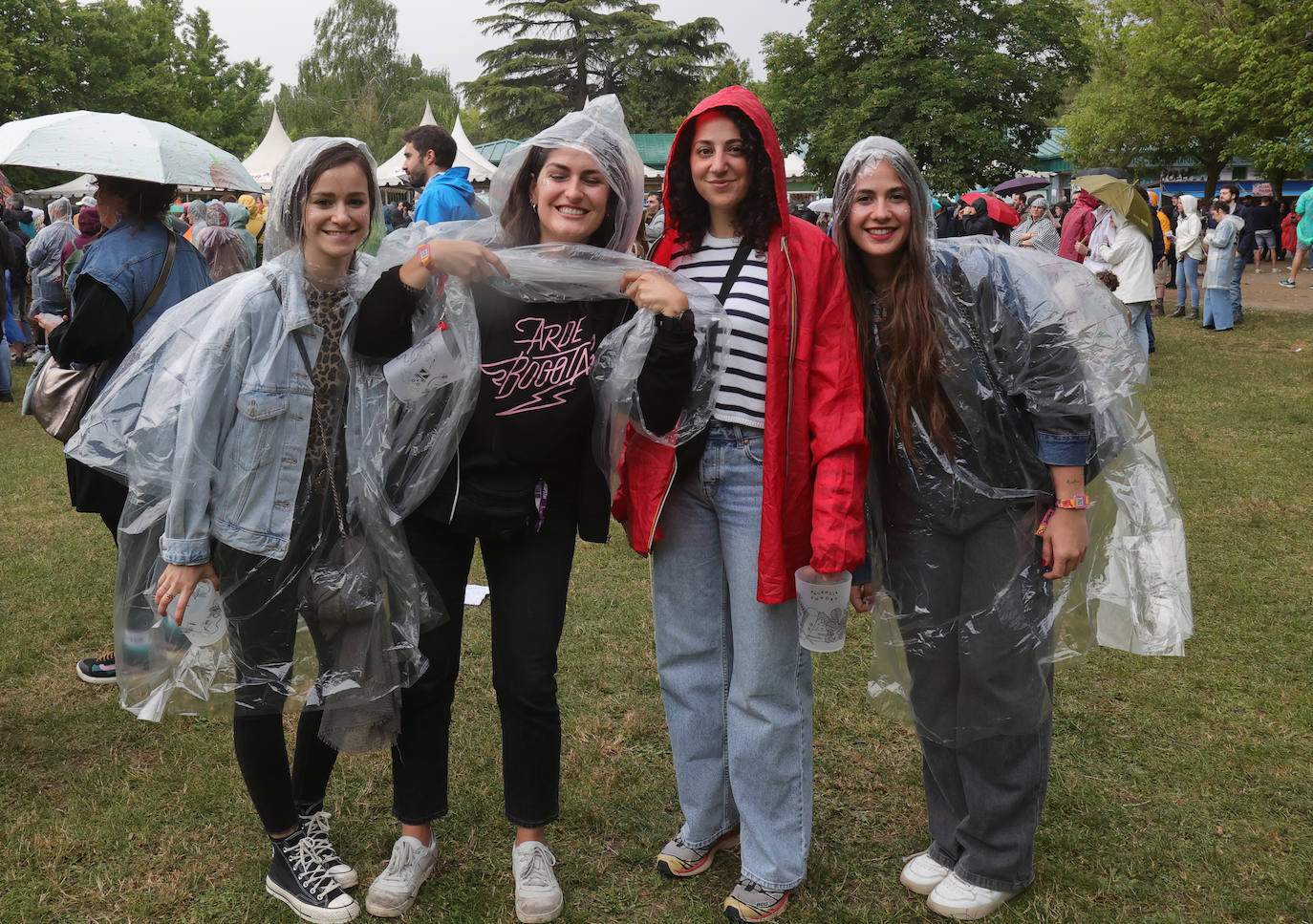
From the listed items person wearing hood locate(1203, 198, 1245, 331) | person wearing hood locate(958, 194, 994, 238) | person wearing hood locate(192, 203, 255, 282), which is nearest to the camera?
person wearing hood locate(192, 203, 255, 282)

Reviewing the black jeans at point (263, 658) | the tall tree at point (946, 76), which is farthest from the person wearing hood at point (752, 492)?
the tall tree at point (946, 76)

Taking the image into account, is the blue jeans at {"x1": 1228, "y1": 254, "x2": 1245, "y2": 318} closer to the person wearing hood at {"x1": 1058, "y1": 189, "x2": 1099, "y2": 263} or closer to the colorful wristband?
the person wearing hood at {"x1": 1058, "y1": 189, "x2": 1099, "y2": 263}

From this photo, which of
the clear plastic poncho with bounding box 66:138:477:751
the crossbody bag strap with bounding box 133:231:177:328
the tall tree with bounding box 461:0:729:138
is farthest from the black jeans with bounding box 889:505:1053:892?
the tall tree with bounding box 461:0:729:138

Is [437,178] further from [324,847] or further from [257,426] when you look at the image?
[324,847]

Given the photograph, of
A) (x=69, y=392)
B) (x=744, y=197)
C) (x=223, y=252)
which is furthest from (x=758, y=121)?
(x=223, y=252)

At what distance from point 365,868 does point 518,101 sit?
1637 inches

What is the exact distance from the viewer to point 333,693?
7.30 feet

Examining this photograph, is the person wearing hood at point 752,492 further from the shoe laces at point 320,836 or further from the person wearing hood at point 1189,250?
the person wearing hood at point 1189,250

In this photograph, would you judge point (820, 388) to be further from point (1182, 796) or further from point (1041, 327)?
point (1182, 796)

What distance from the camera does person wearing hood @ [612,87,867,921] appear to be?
203 centimetres

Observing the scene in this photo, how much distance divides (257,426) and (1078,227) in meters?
9.73

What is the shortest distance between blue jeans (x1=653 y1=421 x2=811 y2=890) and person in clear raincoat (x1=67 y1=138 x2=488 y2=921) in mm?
532

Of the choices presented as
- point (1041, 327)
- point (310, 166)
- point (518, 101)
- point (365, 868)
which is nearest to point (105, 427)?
point (310, 166)

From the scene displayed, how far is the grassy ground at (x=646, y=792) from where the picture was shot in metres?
2.38
